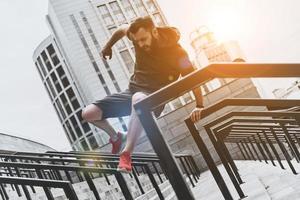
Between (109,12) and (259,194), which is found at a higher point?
(109,12)

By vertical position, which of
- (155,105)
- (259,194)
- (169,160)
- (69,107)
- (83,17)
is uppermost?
(83,17)

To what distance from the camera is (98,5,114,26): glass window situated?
47625mm

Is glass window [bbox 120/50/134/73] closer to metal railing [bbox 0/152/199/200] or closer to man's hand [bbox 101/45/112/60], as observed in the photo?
metal railing [bbox 0/152/199/200]

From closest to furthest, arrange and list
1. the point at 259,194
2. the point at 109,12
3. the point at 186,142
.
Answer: the point at 259,194 < the point at 186,142 < the point at 109,12

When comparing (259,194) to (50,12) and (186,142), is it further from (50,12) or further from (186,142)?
(50,12)

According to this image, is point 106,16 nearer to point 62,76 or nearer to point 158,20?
point 158,20

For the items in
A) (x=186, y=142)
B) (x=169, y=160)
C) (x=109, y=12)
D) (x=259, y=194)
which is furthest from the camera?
(x=109, y=12)

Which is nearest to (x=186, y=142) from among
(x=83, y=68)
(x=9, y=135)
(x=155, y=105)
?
(x=9, y=135)

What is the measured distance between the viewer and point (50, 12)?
45281 mm

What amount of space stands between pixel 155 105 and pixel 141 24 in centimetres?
108

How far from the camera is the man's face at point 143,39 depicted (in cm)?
256

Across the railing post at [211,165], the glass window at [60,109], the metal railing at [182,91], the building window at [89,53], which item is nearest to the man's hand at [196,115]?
the railing post at [211,165]

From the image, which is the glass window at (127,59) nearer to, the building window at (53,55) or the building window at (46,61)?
the building window at (53,55)

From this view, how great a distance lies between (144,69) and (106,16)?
4665 centimetres
